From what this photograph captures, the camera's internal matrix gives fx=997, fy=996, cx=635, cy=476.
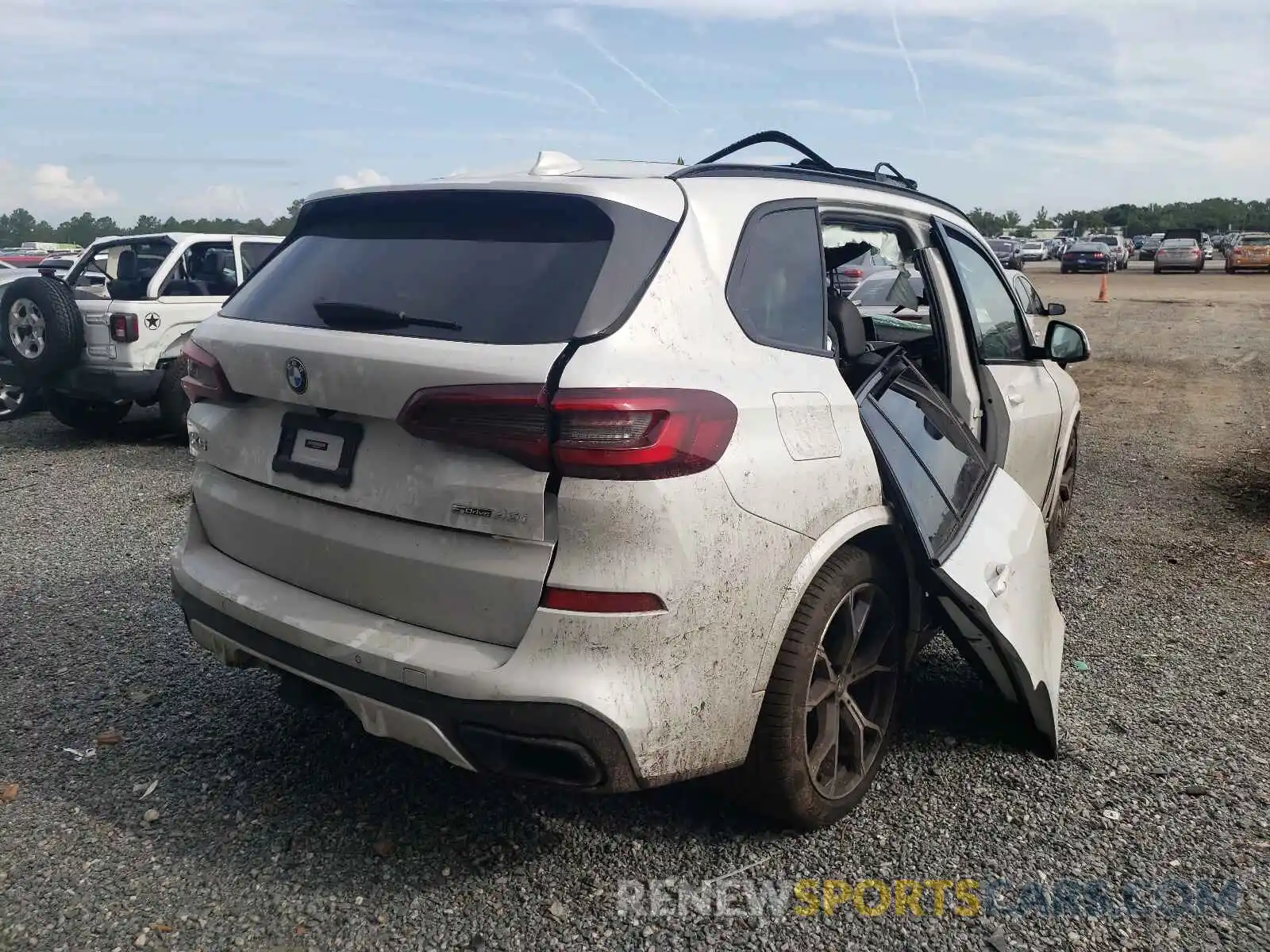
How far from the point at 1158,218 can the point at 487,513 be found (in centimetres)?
12602

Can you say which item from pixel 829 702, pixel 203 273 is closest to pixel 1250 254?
pixel 203 273

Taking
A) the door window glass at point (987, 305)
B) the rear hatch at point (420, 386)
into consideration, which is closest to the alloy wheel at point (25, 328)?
the rear hatch at point (420, 386)

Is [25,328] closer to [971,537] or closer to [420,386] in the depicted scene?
[420,386]

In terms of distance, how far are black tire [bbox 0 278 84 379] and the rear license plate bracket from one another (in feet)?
21.7

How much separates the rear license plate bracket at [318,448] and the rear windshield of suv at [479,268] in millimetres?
249

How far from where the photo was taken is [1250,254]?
38.8m

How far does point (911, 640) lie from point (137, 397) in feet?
23.5

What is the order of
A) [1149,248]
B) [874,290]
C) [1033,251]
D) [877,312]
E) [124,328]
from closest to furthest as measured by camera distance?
[877,312] → [124,328] → [874,290] → [1149,248] → [1033,251]

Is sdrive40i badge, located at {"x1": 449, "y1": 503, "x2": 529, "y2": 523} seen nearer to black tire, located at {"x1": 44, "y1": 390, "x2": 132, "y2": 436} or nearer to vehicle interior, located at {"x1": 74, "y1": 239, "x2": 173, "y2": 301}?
vehicle interior, located at {"x1": 74, "y1": 239, "x2": 173, "y2": 301}

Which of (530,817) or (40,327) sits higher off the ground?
(40,327)

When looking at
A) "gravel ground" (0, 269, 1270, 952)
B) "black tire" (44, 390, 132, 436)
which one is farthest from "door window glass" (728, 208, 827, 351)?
"black tire" (44, 390, 132, 436)

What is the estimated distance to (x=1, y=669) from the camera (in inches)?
152

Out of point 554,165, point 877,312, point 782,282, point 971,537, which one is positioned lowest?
point 971,537

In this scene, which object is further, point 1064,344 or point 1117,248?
point 1117,248
